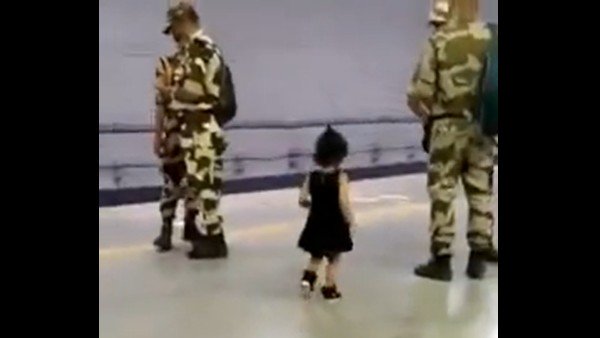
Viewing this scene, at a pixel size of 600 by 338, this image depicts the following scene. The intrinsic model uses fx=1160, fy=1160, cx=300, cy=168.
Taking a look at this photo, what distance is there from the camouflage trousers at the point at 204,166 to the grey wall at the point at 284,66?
0.14 m

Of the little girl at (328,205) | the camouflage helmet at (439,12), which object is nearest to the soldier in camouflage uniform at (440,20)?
the camouflage helmet at (439,12)

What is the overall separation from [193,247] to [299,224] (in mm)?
195

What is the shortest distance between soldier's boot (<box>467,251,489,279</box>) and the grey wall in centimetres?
30

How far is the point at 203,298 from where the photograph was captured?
166 cm

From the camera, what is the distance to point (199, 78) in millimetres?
1833

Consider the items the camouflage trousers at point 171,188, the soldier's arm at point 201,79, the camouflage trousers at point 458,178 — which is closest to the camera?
the camouflage trousers at point 458,178

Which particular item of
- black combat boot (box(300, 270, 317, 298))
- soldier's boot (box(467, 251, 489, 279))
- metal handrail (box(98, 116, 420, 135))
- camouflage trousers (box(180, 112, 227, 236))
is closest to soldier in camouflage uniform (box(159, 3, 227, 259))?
camouflage trousers (box(180, 112, 227, 236))

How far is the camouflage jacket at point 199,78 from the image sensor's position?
6.02 feet

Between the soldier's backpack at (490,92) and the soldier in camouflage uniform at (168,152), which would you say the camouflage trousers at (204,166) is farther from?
the soldier's backpack at (490,92)

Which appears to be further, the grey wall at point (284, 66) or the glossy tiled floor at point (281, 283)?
the grey wall at point (284, 66)

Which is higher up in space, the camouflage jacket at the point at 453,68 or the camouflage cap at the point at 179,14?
the camouflage cap at the point at 179,14
